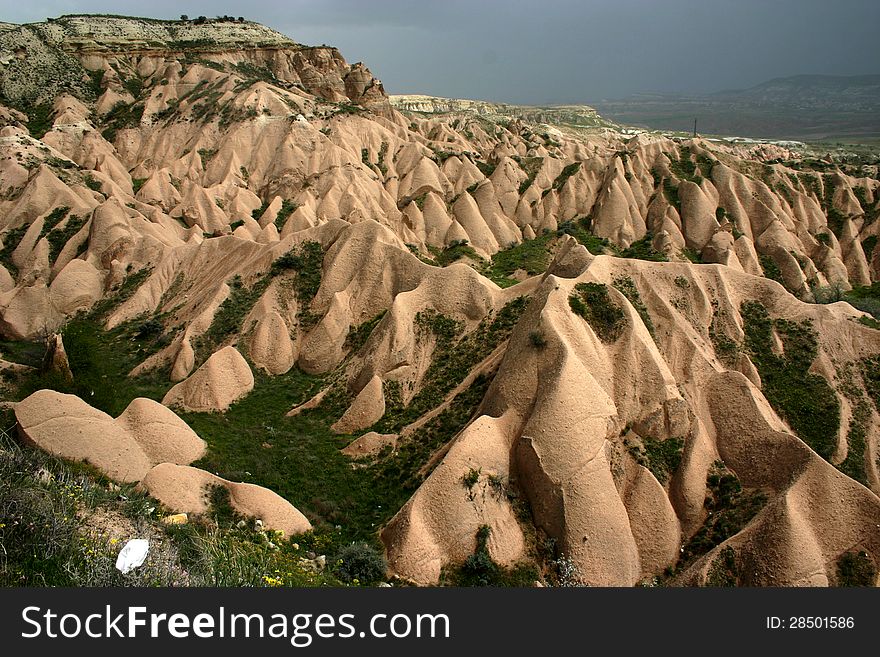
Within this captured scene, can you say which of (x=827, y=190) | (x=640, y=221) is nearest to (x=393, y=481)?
(x=640, y=221)

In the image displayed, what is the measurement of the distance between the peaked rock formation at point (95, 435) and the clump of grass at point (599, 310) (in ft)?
53.4

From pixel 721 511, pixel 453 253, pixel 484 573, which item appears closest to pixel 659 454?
pixel 721 511

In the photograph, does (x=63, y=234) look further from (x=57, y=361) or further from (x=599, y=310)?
(x=599, y=310)

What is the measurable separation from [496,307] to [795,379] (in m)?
12.9

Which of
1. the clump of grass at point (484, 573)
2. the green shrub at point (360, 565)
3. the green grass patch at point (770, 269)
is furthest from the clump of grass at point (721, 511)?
the green grass patch at point (770, 269)

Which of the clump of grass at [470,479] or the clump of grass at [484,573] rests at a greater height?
the clump of grass at [470,479]

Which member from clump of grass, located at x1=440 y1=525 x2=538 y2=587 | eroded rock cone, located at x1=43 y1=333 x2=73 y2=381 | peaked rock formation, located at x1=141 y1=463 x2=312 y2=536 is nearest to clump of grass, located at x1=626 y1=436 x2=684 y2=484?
clump of grass, located at x1=440 y1=525 x2=538 y2=587

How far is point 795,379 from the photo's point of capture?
22.0 m

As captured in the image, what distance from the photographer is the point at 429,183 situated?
6281 cm

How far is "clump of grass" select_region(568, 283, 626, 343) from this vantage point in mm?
21312

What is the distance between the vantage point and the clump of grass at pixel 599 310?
21312 millimetres

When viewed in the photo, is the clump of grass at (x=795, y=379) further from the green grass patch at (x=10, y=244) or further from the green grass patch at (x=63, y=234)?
the green grass patch at (x=10, y=244)

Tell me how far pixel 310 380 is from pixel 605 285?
53.1 feet

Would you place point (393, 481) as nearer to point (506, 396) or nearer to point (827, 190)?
point (506, 396)
